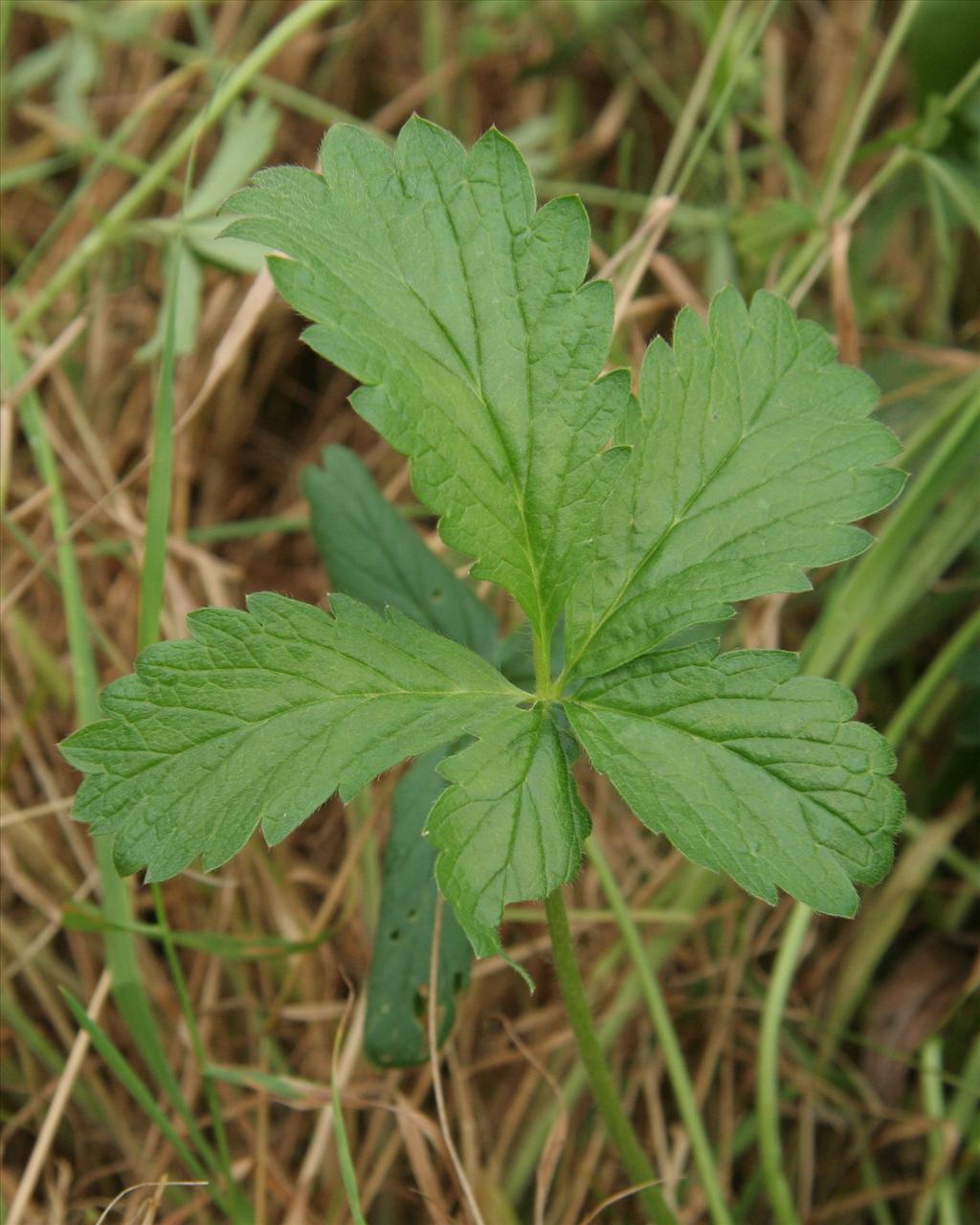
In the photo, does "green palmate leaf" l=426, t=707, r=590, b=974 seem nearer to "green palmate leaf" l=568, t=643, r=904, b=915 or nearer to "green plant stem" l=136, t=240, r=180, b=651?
"green palmate leaf" l=568, t=643, r=904, b=915

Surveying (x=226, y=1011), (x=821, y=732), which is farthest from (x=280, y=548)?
(x=821, y=732)

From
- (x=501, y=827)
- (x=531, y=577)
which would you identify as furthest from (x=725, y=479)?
(x=501, y=827)

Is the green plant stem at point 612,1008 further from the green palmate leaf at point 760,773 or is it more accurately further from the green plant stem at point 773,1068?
the green palmate leaf at point 760,773

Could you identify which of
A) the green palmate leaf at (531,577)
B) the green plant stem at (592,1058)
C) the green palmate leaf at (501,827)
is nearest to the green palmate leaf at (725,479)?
the green palmate leaf at (531,577)

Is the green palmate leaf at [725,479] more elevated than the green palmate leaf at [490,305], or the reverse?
the green palmate leaf at [490,305]

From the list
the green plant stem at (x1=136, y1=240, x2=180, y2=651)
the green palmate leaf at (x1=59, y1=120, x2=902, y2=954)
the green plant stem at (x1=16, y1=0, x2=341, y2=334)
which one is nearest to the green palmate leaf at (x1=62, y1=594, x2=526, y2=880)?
Answer: the green palmate leaf at (x1=59, y1=120, x2=902, y2=954)

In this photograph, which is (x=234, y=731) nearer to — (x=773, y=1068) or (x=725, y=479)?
(x=725, y=479)

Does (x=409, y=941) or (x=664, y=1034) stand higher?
(x=409, y=941)
